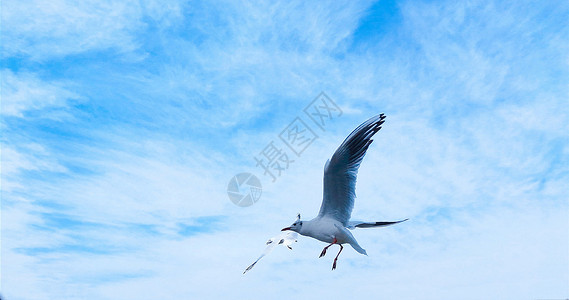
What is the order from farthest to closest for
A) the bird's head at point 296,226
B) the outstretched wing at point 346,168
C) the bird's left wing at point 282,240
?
the bird's head at point 296,226 → the bird's left wing at point 282,240 → the outstretched wing at point 346,168

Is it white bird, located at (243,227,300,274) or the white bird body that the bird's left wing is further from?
the white bird body

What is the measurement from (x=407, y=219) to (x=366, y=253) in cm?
169

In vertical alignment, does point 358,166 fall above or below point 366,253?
above

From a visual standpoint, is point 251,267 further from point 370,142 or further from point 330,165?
point 370,142

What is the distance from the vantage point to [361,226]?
10305 millimetres

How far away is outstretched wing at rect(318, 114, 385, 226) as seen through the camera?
A: 30.7 ft

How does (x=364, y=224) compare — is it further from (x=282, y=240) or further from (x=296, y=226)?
(x=282, y=240)

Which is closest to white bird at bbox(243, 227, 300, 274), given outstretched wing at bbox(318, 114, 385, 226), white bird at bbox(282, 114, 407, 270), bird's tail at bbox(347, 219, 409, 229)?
white bird at bbox(282, 114, 407, 270)

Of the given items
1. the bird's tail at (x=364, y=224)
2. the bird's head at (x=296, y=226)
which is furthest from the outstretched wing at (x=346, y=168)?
the bird's head at (x=296, y=226)

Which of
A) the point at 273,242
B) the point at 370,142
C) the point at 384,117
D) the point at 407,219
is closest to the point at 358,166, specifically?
the point at 370,142

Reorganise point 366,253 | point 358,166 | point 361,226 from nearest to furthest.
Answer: point 366,253 → point 358,166 → point 361,226

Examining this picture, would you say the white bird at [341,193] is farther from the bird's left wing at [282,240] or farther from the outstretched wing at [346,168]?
the bird's left wing at [282,240]

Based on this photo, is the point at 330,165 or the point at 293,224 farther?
the point at 293,224

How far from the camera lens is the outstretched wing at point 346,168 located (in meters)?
9.34
